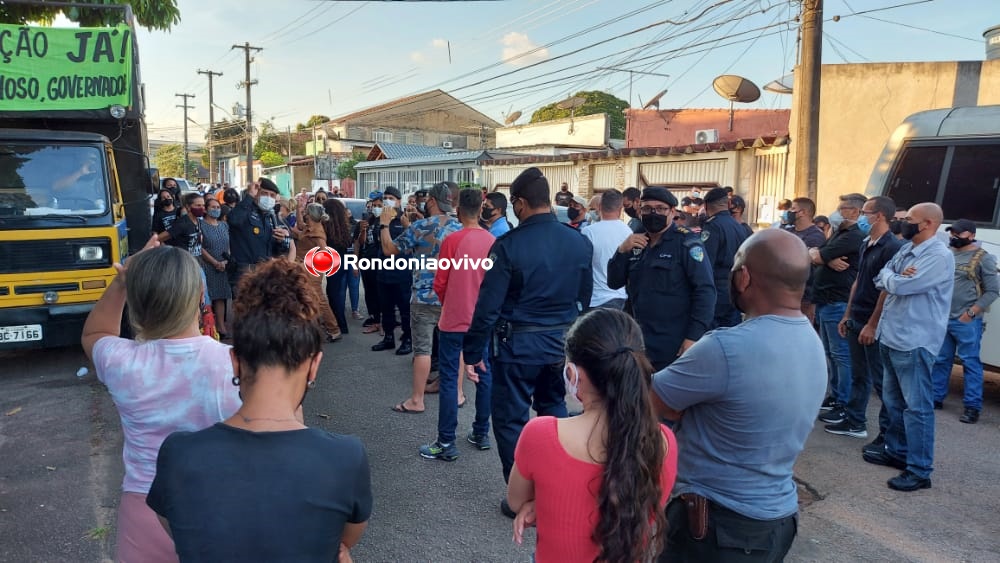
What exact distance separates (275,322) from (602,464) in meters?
0.91

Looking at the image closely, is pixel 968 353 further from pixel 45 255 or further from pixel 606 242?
pixel 45 255

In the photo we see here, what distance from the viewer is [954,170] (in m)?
6.60

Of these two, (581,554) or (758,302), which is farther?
(758,302)

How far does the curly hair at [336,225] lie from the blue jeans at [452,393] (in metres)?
4.10

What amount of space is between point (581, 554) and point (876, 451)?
4.08 meters

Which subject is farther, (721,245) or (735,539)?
(721,245)

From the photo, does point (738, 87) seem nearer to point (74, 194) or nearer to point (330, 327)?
point (330, 327)

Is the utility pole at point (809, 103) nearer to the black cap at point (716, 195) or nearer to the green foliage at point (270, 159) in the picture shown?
the black cap at point (716, 195)

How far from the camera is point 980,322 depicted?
5.77 metres

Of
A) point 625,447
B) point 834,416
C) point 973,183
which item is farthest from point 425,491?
point 973,183

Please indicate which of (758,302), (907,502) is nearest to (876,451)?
(907,502)

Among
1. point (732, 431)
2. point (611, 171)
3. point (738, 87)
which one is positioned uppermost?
point (738, 87)

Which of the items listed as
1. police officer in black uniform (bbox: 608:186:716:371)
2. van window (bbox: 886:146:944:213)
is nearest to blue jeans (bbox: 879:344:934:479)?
police officer in black uniform (bbox: 608:186:716:371)

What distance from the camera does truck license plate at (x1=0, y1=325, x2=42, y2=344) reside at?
19.7 feet
